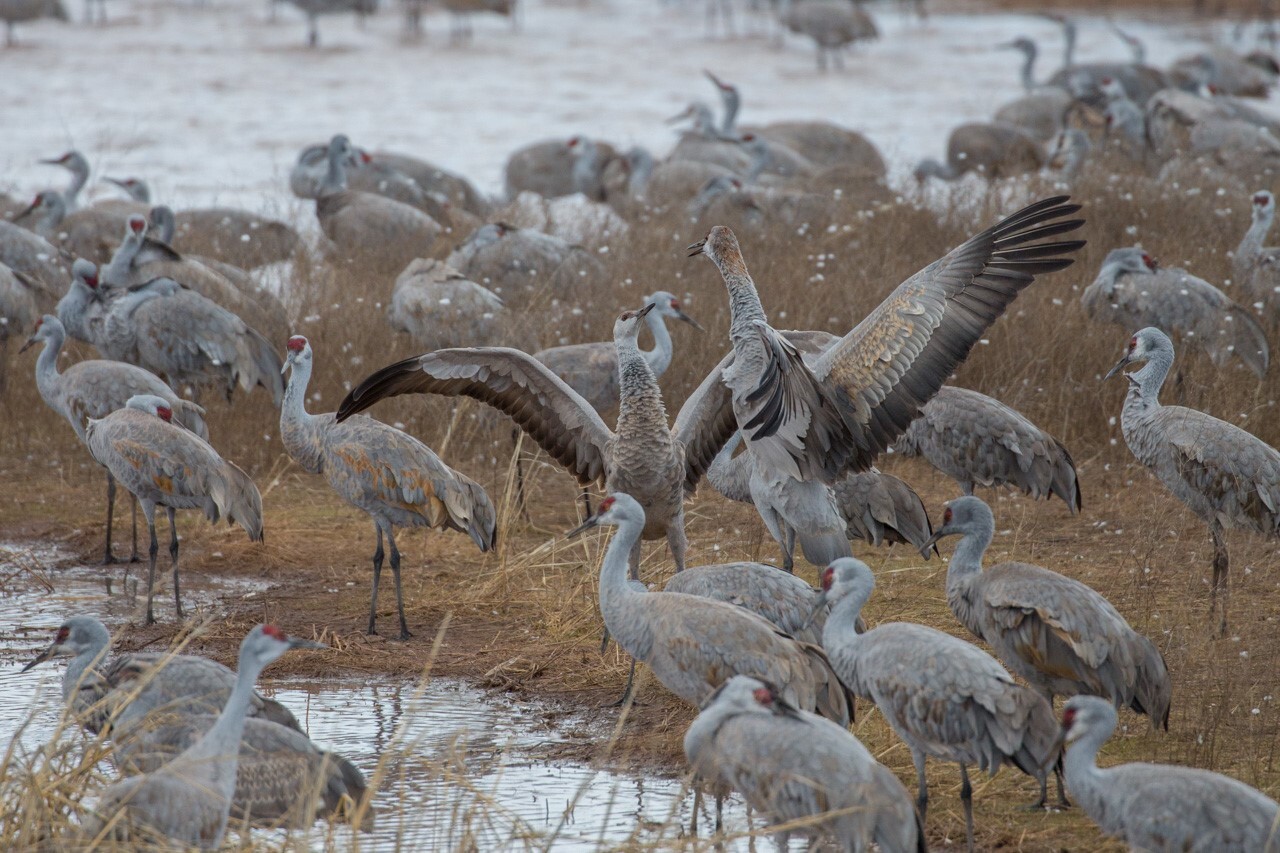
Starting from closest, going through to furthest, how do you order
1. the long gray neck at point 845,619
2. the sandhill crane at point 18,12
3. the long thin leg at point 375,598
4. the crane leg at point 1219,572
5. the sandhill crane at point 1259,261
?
1. the long gray neck at point 845,619
2. the crane leg at point 1219,572
3. the long thin leg at point 375,598
4. the sandhill crane at point 1259,261
5. the sandhill crane at point 18,12

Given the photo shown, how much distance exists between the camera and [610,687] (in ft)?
18.9

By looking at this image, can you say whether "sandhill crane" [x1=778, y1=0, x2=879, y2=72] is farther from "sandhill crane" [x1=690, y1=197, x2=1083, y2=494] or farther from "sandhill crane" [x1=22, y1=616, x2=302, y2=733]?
"sandhill crane" [x1=22, y1=616, x2=302, y2=733]

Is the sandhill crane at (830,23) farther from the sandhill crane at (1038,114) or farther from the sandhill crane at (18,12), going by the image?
the sandhill crane at (18,12)

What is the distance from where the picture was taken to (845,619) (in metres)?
4.60

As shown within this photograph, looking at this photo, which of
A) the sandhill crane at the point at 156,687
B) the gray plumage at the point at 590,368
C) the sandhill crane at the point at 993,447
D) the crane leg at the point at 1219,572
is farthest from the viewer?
the gray plumage at the point at 590,368

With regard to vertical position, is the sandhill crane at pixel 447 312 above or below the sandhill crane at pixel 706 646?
above

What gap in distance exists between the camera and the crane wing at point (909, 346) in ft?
18.6

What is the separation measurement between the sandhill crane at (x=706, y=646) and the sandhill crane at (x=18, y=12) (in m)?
22.8

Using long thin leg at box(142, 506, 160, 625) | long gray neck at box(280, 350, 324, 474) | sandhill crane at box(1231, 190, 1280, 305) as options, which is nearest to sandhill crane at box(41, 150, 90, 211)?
long thin leg at box(142, 506, 160, 625)

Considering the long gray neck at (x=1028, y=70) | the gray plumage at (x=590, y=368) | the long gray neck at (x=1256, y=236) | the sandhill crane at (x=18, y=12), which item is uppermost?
the sandhill crane at (x=18, y=12)

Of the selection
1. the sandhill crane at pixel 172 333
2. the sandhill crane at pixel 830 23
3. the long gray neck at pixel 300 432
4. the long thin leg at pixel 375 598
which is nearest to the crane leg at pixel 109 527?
the long gray neck at pixel 300 432

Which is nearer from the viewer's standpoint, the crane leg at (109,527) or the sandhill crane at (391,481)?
the sandhill crane at (391,481)

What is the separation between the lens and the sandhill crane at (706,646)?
4566mm

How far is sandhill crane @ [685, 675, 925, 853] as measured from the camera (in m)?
3.76
